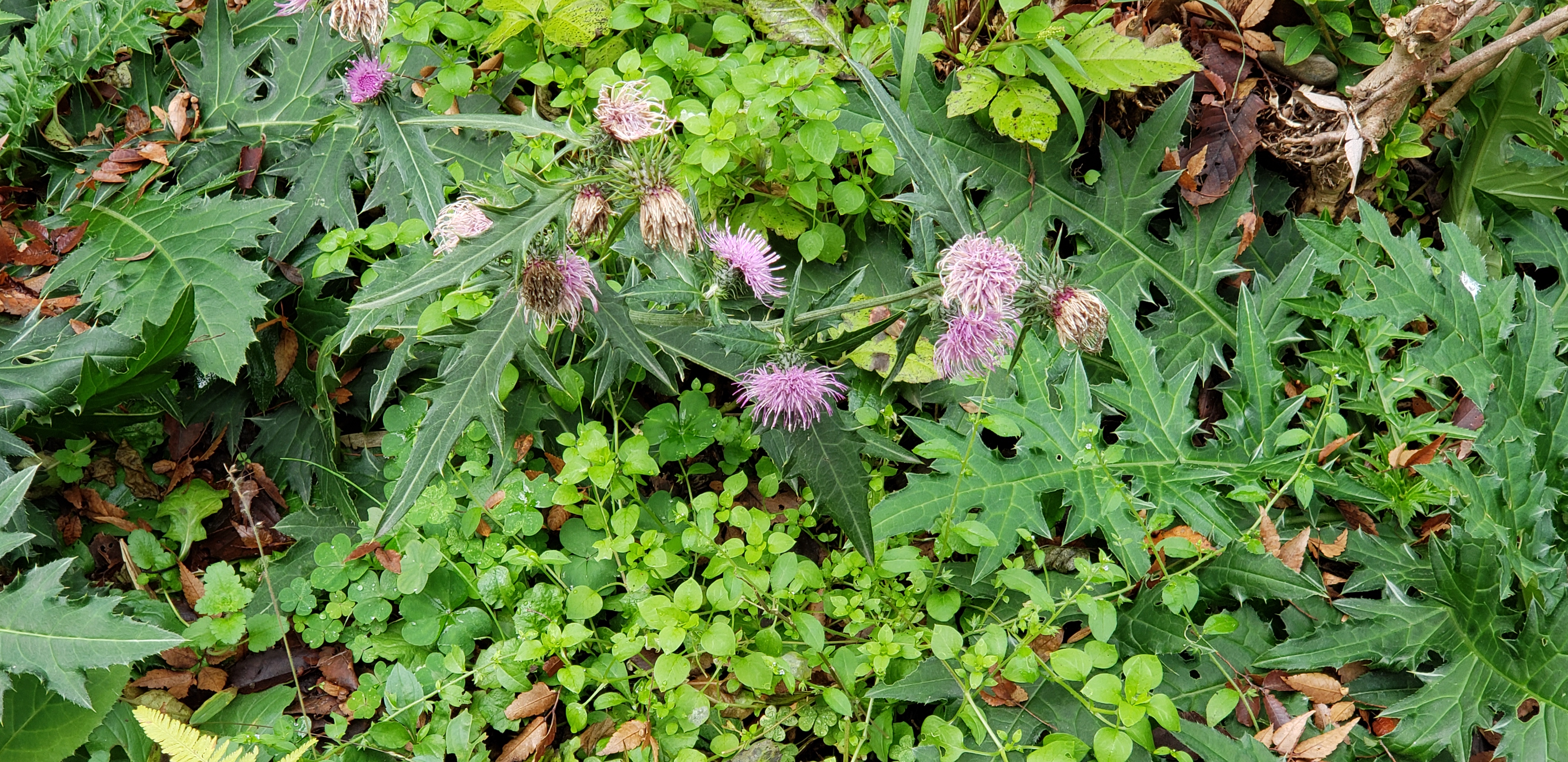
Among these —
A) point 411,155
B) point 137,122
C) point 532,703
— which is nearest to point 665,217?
point 411,155

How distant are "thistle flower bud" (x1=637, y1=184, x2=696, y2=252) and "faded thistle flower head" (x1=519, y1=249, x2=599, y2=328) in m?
0.16

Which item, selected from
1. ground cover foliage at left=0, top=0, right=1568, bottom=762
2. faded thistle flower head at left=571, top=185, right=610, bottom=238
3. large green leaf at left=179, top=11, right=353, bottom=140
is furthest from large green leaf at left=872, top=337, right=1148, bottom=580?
large green leaf at left=179, top=11, right=353, bottom=140

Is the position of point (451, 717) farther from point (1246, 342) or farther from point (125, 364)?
point (1246, 342)

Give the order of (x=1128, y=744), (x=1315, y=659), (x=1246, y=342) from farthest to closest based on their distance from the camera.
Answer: (x=1246, y=342) → (x=1315, y=659) → (x=1128, y=744)

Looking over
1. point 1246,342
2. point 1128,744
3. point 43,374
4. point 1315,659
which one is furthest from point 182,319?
point 1315,659

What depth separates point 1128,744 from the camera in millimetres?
1765

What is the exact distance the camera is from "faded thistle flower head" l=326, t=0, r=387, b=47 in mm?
1826

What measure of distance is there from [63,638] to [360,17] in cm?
139

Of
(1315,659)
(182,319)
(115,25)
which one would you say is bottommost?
(1315,659)

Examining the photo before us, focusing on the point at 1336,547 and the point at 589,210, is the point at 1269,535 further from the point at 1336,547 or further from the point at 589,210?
the point at 589,210

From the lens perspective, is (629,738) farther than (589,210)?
Yes

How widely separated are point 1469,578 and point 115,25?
357 centimetres

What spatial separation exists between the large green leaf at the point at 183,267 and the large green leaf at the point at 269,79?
341 mm

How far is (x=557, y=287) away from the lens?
5.48 ft
